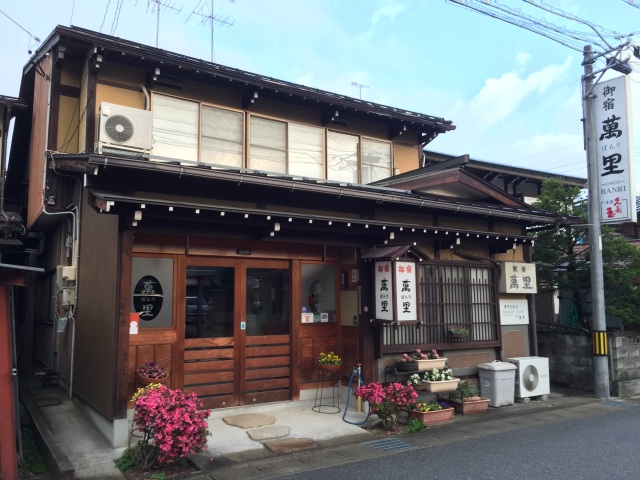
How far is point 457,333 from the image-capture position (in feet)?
33.7

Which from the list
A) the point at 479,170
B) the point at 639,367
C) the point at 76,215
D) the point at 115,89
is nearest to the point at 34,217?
the point at 76,215

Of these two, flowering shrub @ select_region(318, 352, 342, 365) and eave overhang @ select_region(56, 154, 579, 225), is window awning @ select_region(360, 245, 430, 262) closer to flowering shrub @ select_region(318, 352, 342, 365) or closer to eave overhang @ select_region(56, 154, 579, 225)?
eave overhang @ select_region(56, 154, 579, 225)

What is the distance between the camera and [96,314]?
859cm

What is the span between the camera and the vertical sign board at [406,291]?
29.5 feet

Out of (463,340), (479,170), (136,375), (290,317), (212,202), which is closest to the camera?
(136,375)

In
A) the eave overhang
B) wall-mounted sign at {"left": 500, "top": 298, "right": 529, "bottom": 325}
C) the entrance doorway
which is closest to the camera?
the eave overhang

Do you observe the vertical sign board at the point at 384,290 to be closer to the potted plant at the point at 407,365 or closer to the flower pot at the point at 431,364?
the potted plant at the point at 407,365

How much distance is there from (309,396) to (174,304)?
3296 millimetres

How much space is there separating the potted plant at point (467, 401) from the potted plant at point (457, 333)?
0.90 metres

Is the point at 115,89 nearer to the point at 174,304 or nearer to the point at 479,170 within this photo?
the point at 174,304

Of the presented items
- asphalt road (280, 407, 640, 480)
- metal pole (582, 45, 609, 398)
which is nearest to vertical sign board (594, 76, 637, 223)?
metal pole (582, 45, 609, 398)

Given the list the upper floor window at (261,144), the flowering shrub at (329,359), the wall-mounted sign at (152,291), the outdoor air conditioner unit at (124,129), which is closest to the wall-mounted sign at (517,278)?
the upper floor window at (261,144)

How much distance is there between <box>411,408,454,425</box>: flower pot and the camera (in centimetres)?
873

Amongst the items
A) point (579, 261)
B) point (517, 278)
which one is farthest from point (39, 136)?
point (579, 261)
